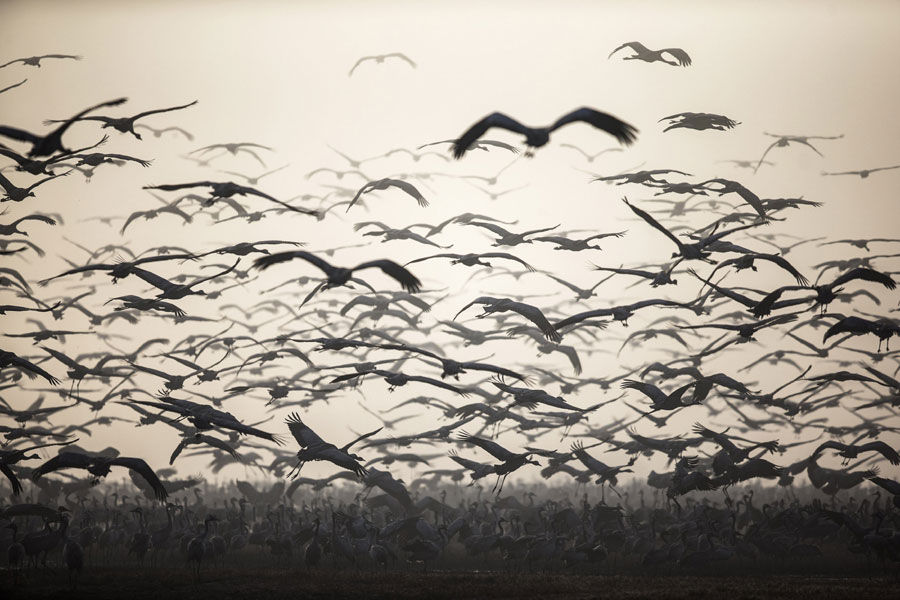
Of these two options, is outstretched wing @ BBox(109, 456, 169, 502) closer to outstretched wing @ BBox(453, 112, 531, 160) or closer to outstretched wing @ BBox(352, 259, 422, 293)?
outstretched wing @ BBox(352, 259, 422, 293)

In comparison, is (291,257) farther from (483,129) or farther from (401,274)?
(483,129)

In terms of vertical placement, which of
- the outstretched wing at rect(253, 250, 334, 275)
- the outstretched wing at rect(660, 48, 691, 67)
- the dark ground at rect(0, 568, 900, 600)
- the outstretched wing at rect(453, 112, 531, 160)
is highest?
the outstretched wing at rect(660, 48, 691, 67)

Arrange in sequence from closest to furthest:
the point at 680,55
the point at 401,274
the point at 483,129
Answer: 1. the point at 483,129
2. the point at 401,274
3. the point at 680,55

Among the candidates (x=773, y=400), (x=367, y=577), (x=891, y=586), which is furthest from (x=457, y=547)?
(x=891, y=586)

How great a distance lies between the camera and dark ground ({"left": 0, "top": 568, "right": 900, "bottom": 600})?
87.2ft

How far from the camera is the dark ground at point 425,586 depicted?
2658 cm

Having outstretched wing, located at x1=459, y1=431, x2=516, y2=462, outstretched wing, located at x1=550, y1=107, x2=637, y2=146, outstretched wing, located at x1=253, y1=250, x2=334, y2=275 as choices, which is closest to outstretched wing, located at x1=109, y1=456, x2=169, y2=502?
outstretched wing, located at x1=253, y1=250, x2=334, y2=275

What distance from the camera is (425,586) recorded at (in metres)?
28.1

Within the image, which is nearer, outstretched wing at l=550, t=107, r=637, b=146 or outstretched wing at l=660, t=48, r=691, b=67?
outstretched wing at l=550, t=107, r=637, b=146

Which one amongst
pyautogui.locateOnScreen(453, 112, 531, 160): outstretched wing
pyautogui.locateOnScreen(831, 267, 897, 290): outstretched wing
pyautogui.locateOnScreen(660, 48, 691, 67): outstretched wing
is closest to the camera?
pyautogui.locateOnScreen(453, 112, 531, 160): outstretched wing

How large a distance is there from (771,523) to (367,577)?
47.3ft

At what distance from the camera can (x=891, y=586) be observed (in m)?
27.7

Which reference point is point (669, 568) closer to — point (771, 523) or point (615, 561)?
point (615, 561)

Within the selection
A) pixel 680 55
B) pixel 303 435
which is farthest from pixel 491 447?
pixel 680 55
